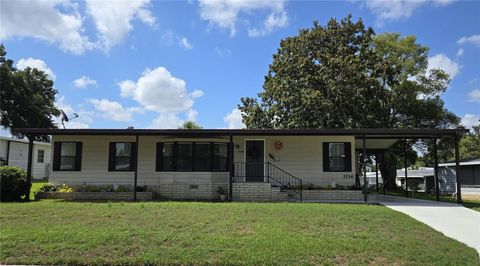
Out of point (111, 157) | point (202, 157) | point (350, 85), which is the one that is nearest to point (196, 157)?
point (202, 157)

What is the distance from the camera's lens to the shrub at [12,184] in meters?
14.7

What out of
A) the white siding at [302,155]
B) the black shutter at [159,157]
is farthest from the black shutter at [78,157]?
the white siding at [302,155]

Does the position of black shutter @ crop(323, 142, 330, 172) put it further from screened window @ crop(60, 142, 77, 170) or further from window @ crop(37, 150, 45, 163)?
window @ crop(37, 150, 45, 163)

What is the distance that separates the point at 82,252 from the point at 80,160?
11.4 m

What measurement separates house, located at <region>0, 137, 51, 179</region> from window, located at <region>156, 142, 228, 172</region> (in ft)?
50.6

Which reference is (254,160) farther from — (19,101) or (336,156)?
Answer: (19,101)

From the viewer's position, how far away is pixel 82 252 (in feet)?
24.8

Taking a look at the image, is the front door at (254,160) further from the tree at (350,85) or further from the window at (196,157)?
the tree at (350,85)

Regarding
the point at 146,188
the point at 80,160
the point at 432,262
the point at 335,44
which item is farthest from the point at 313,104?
the point at 432,262

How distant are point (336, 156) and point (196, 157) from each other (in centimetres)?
618

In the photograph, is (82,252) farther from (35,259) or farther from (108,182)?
(108,182)

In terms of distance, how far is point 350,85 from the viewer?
26.1 metres

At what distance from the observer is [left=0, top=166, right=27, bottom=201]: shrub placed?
14.7 meters

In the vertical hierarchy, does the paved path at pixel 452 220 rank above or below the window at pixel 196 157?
below
